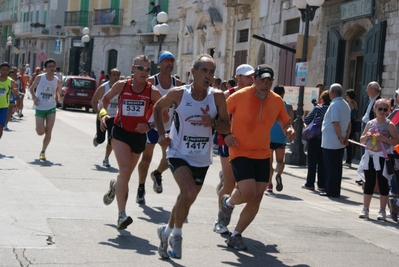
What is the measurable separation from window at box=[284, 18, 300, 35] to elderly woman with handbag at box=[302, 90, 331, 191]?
13.1 meters

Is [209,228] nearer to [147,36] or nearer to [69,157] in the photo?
[69,157]

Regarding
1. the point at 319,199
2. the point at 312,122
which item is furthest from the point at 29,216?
the point at 312,122

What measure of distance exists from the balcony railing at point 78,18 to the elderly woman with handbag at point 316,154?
42606 mm

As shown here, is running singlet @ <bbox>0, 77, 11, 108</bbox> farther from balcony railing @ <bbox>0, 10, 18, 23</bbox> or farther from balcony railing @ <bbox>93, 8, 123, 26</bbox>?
balcony railing @ <bbox>0, 10, 18, 23</bbox>

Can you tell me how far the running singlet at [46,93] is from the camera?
14.9m

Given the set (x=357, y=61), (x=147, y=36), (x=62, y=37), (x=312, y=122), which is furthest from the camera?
(x=62, y=37)

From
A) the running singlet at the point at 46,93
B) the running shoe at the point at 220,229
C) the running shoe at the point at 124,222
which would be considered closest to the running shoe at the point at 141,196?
the running shoe at the point at 220,229

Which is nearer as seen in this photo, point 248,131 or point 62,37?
point 248,131

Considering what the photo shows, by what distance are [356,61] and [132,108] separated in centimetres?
1456

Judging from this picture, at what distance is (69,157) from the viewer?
1560 centimetres

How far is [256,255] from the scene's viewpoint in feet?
25.2

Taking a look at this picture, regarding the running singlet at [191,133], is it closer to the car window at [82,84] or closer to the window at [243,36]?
the window at [243,36]

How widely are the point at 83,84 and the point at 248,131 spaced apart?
2937cm

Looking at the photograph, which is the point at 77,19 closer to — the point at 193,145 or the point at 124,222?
the point at 124,222
